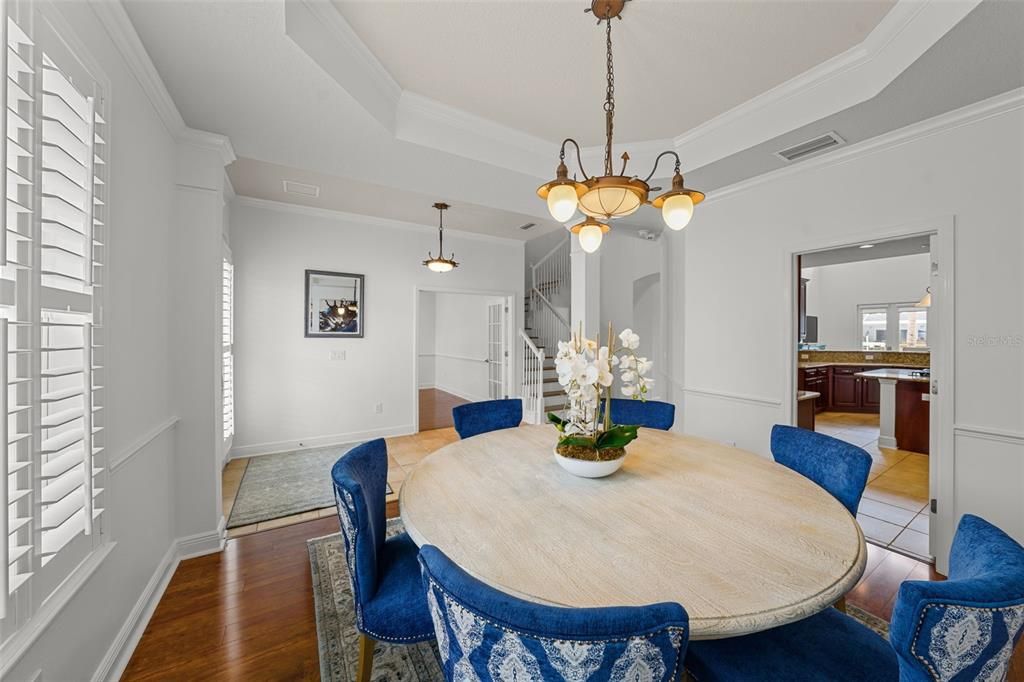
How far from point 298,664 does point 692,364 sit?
11.8ft

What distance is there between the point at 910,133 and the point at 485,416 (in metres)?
3.18

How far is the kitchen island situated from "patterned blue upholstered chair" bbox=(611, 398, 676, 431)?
3.87 metres

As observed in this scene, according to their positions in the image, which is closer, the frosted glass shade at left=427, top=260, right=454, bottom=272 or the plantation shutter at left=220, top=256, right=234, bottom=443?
the plantation shutter at left=220, top=256, right=234, bottom=443

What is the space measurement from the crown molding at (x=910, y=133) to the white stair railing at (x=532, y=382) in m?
3.35

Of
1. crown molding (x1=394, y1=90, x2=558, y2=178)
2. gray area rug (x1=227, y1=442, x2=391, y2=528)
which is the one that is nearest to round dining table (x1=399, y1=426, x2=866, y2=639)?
gray area rug (x1=227, y1=442, x2=391, y2=528)

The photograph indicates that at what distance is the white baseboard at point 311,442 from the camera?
169 inches

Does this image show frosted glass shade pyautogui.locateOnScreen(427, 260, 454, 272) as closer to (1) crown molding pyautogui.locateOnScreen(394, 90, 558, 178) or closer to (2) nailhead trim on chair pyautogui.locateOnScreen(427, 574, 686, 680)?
(1) crown molding pyautogui.locateOnScreen(394, 90, 558, 178)

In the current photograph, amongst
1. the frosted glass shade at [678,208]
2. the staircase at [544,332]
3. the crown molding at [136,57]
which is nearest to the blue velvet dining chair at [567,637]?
the frosted glass shade at [678,208]

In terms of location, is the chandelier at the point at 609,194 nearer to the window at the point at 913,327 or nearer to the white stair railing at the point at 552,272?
the white stair railing at the point at 552,272

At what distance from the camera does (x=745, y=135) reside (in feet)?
9.14

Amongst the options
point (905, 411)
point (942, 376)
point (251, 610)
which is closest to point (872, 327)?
point (905, 411)

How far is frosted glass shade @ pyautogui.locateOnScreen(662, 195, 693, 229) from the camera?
1834 millimetres

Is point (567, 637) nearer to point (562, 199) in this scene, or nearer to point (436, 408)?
point (562, 199)

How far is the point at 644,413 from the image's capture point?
2.75 meters
